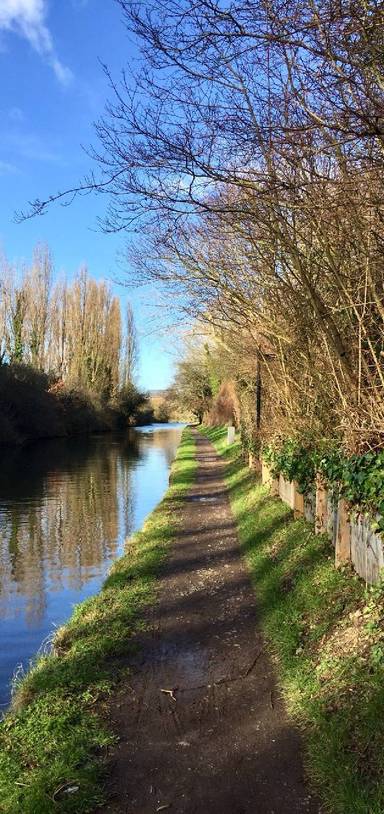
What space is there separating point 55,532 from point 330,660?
33.6 feet

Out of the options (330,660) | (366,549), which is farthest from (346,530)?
(330,660)

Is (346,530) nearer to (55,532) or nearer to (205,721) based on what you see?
(205,721)

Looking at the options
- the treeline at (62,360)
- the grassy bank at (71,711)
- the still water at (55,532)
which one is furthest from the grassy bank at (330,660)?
the treeline at (62,360)

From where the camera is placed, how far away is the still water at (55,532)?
27.0 ft

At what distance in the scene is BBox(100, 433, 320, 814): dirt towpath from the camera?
3.43 metres

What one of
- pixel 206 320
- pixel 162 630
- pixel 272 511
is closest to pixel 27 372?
pixel 206 320

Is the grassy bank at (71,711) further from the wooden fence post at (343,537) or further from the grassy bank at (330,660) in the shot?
the wooden fence post at (343,537)

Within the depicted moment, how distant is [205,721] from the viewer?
170 inches

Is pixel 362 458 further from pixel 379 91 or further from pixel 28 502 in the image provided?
pixel 28 502

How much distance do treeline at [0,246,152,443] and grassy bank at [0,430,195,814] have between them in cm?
3139

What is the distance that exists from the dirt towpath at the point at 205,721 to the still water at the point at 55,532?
5.59 feet

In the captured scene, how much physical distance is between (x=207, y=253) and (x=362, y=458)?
26.0ft

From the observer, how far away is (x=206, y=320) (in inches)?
602

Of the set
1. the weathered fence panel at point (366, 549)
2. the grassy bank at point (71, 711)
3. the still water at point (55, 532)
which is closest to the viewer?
the grassy bank at point (71, 711)
